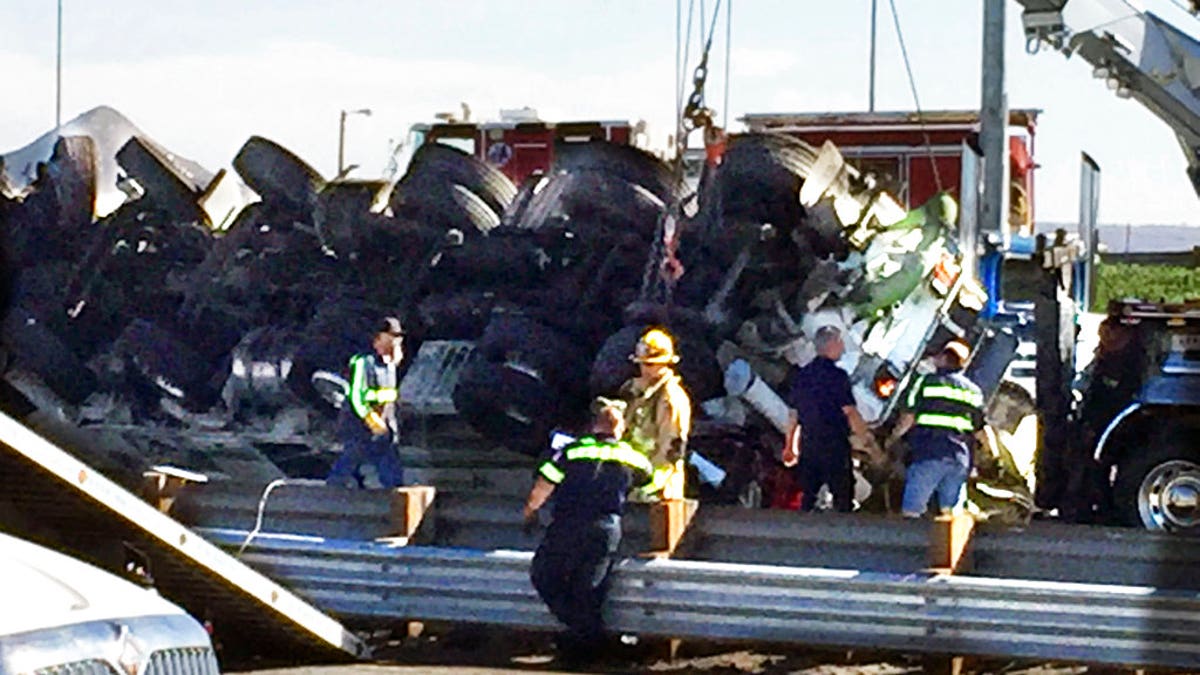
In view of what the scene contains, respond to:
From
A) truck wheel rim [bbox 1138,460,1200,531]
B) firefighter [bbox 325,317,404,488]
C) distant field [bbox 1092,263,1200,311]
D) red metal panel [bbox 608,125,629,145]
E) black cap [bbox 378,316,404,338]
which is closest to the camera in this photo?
truck wheel rim [bbox 1138,460,1200,531]

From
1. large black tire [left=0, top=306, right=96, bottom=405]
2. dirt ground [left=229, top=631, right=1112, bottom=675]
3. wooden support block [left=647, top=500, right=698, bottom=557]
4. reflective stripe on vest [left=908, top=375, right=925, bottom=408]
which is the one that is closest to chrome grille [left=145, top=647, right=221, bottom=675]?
dirt ground [left=229, top=631, right=1112, bottom=675]

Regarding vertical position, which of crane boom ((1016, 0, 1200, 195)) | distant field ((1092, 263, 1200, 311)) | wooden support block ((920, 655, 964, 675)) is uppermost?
crane boom ((1016, 0, 1200, 195))

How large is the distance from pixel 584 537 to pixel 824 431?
9.64ft

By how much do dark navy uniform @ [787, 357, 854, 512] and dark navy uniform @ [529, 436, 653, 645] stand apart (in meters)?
2.67

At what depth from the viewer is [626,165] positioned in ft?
54.0

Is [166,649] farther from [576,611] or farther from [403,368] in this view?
[403,368]

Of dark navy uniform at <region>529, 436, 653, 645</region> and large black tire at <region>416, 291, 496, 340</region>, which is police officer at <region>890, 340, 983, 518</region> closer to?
dark navy uniform at <region>529, 436, 653, 645</region>

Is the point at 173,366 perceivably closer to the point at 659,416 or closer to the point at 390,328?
the point at 390,328

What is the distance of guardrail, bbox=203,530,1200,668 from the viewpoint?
1037cm

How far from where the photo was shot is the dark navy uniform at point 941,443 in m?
12.9

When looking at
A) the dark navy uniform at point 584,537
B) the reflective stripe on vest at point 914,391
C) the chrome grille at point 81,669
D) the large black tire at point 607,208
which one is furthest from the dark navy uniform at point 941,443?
the chrome grille at point 81,669

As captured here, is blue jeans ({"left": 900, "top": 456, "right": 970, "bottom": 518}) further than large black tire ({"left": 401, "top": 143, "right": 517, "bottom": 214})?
No

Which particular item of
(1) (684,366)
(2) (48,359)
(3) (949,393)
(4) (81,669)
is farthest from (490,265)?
(4) (81,669)

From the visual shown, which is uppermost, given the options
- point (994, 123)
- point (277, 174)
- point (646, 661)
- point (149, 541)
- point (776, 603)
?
→ point (994, 123)
